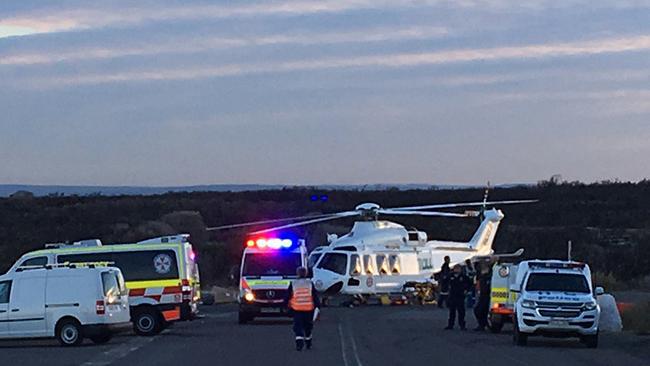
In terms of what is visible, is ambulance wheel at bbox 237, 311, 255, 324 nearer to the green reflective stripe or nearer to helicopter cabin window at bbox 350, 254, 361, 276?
the green reflective stripe

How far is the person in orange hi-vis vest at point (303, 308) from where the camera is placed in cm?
2711

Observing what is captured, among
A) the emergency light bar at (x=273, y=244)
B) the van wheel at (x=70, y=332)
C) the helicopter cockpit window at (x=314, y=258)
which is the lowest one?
the van wheel at (x=70, y=332)

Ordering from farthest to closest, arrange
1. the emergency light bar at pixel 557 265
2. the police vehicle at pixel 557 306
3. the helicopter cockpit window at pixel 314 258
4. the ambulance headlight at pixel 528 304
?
the helicopter cockpit window at pixel 314 258
the emergency light bar at pixel 557 265
the ambulance headlight at pixel 528 304
the police vehicle at pixel 557 306

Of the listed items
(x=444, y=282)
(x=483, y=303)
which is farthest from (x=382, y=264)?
(x=483, y=303)

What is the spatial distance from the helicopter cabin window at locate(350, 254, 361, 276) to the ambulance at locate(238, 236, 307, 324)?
10.8m

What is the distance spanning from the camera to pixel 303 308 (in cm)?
2742

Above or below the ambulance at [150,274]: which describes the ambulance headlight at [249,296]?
below

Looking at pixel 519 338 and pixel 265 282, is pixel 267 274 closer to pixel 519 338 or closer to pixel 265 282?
pixel 265 282

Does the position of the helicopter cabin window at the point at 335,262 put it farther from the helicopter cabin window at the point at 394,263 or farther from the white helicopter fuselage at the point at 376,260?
the helicopter cabin window at the point at 394,263

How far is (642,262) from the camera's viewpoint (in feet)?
226

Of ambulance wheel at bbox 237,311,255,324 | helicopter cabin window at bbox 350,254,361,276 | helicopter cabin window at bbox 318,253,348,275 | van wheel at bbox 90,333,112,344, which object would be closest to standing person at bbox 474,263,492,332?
ambulance wheel at bbox 237,311,255,324

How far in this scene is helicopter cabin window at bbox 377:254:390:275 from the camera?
50.1m

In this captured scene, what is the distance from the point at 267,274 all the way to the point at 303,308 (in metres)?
10.6

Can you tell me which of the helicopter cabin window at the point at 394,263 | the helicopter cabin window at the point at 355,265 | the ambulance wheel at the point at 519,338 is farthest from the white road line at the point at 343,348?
the helicopter cabin window at the point at 394,263
